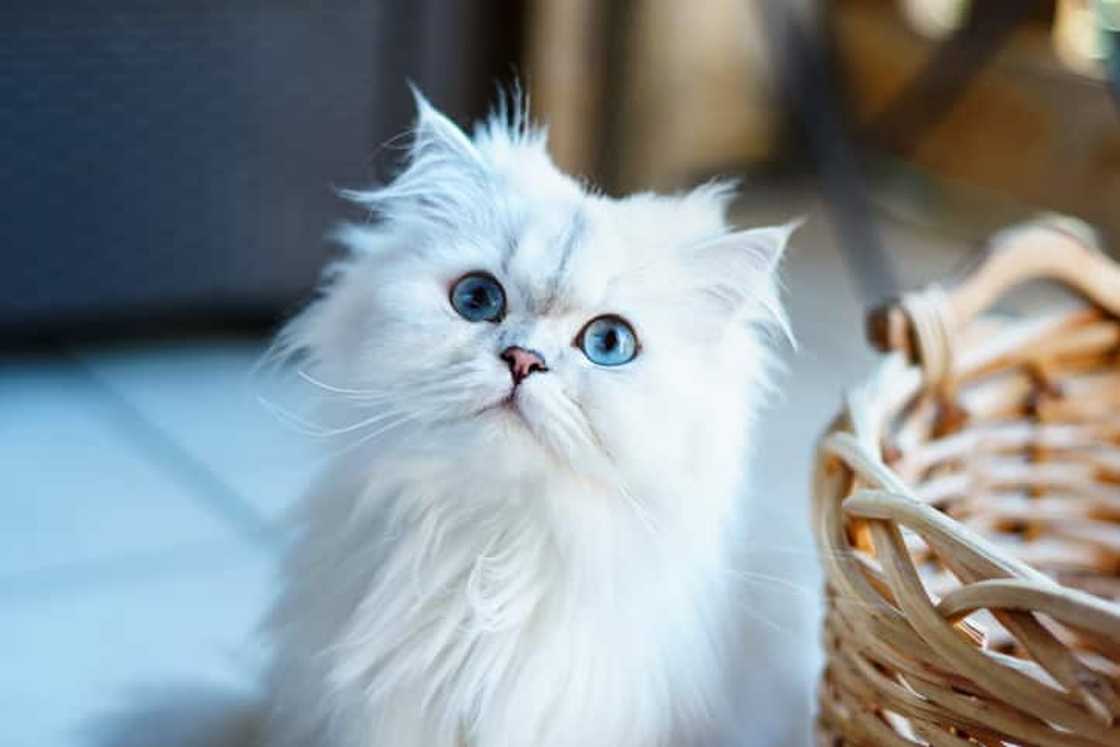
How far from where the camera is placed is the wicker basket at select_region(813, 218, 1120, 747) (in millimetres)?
760

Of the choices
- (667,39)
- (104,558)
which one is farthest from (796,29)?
(104,558)

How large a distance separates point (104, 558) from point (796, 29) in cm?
108

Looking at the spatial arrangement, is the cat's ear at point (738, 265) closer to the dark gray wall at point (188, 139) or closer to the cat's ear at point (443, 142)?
the cat's ear at point (443, 142)

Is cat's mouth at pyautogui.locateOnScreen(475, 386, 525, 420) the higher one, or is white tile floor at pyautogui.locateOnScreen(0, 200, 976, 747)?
cat's mouth at pyautogui.locateOnScreen(475, 386, 525, 420)

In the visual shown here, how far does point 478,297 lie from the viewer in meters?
0.88

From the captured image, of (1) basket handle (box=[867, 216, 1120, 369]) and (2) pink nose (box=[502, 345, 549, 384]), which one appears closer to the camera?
(2) pink nose (box=[502, 345, 549, 384])

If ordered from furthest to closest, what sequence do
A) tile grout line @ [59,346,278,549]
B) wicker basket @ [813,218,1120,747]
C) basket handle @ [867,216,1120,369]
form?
1. tile grout line @ [59,346,278,549]
2. basket handle @ [867,216,1120,369]
3. wicker basket @ [813,218,1120,747]

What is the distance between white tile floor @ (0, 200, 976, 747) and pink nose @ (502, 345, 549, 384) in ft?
0.85

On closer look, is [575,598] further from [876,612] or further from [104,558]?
[104,558]

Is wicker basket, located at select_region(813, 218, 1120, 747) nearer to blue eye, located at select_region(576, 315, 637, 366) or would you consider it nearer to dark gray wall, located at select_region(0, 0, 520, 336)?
blue eye, located at select_region(576, 315, 637, 366)

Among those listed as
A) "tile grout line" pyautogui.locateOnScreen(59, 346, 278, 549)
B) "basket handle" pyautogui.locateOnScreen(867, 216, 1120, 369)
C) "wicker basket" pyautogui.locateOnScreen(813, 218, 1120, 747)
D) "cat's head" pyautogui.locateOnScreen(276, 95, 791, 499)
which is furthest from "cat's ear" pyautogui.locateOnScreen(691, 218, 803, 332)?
"tile grout line" pyautogui.locateOnScreen(59, 346, 278, 549)

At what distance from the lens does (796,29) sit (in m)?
1.91

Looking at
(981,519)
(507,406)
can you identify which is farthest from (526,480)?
(981,519)

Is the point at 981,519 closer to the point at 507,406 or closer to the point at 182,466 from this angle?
the point at 507,406
